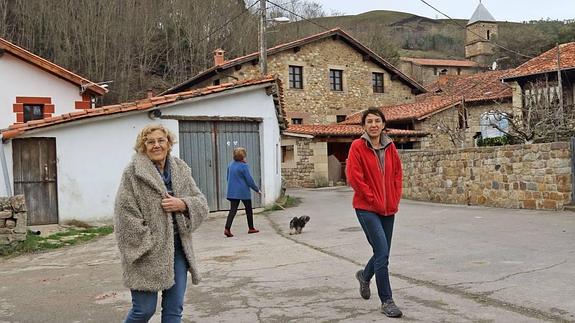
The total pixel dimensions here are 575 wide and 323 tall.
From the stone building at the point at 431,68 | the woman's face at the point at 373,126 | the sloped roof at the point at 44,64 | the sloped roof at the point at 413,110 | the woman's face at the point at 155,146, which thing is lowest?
the woman's face at the point at 155,146

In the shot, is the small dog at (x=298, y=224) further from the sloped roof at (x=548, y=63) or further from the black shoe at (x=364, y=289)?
the sloped roof at (x=548, y=63)

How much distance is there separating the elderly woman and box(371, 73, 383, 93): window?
29192 millimetres

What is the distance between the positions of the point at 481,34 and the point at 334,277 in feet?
211

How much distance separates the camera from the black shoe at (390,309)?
4352 millimetres

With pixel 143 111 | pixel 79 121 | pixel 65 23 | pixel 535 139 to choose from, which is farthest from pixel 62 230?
pixel 65 23

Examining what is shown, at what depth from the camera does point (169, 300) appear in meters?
3.36

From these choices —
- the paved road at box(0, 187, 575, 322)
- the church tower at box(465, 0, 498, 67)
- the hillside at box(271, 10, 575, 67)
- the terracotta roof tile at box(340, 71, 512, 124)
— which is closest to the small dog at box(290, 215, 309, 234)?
the paved road at box(0, 187, 575, 322)

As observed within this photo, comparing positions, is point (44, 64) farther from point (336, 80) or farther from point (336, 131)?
point (336, 80)

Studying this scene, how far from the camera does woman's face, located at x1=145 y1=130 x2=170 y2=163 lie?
11.2 ft

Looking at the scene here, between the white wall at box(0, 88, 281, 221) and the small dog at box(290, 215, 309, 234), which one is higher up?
the white wall at box(0, 88, 281, 221)

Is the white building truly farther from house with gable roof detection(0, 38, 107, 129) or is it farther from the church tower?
the church tower

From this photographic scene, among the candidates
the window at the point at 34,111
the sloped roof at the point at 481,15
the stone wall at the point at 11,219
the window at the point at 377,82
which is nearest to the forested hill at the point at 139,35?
the window at the point at 377,82

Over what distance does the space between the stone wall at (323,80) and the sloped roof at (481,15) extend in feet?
134

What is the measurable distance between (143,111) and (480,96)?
72.9 feet
